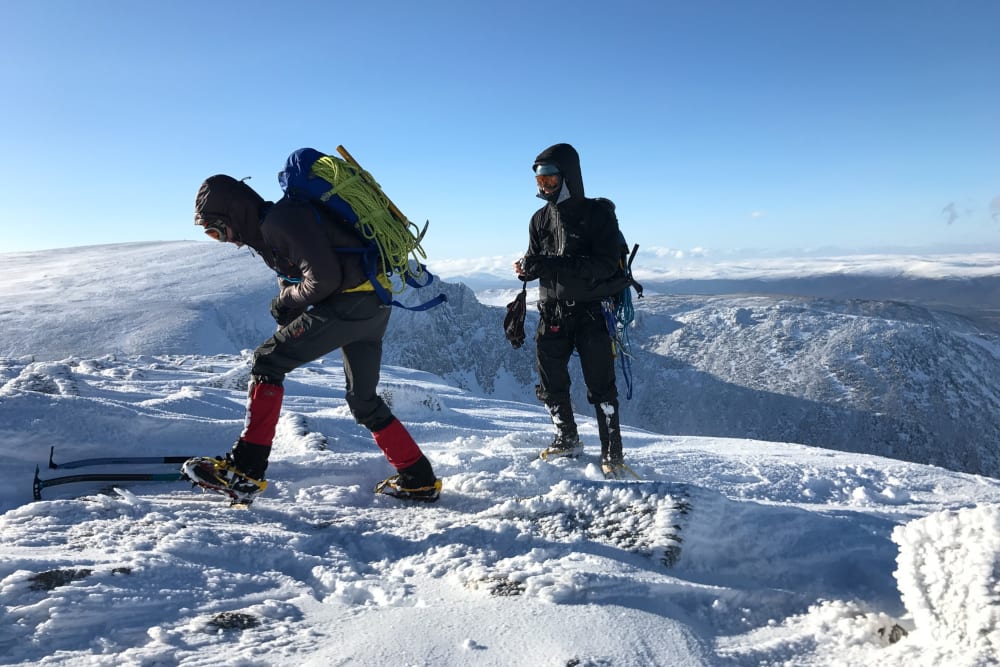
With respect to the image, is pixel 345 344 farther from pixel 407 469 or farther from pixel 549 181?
pixel 549 181

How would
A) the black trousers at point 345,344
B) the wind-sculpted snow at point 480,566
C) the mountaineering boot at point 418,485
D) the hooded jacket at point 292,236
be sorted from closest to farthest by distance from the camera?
the wind-sculpted snow at point 480,566, the hooded jacket at point 292,236, the black trousers at point 345,344, the mountaineering boot at point 418,485

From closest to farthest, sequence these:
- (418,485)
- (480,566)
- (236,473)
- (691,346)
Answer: (480,566) → (236,473) → (418,485) → (691,346)

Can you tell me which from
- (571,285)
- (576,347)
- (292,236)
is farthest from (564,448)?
(292,236)

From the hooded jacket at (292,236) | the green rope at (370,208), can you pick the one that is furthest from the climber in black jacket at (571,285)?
the hooded jacket at (292,236)

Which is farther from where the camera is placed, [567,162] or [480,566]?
[567,162]

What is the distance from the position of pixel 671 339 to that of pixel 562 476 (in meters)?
107

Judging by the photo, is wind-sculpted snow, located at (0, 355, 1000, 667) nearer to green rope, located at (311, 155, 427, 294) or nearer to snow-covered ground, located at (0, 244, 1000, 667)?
snow-covered ground, located at (0, 244, 1000, 667)

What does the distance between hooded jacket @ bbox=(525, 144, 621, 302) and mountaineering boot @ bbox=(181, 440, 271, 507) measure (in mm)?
2803

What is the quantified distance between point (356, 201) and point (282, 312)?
1041 millimetres

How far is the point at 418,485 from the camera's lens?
4.44 meters

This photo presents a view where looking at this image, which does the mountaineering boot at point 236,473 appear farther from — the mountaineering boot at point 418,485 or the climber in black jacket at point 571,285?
the climber in black jacket at point 571,285

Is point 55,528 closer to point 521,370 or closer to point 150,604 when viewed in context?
point 150,604

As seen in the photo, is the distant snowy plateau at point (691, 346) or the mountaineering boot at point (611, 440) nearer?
the mountaineering boot at point (611, 440)

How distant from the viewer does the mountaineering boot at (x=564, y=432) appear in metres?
5.88
